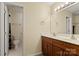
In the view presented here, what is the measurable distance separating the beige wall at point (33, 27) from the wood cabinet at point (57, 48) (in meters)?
0.20

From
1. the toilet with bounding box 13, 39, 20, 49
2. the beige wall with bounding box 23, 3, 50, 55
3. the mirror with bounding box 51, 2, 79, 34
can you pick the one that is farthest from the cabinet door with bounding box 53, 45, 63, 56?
the toilet with bounding box 13, 39, 20, 49

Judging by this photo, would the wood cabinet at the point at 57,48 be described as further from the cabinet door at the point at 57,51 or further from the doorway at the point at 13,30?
the doorway at the point at 13,30

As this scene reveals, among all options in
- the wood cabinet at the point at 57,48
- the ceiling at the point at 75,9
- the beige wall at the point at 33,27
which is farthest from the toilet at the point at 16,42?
the ceiling at the point at 75,9

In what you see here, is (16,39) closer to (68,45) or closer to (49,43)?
(49,43)

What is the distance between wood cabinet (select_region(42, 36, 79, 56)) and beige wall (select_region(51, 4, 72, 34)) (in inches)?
13.9

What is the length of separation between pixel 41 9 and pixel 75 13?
1.04 meters

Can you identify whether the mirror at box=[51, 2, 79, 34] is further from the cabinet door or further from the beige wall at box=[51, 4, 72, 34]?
the cabinet door

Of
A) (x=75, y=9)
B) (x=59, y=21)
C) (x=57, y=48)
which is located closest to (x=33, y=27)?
(x=59, y=21)

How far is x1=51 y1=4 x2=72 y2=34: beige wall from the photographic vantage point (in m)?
2.51

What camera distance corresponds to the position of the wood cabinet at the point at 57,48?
1.82m

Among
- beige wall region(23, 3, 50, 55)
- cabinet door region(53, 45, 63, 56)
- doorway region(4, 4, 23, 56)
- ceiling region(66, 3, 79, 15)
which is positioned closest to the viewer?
ceiling region(66, 3, 79, 15)

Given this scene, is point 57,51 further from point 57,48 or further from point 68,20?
point 68,20

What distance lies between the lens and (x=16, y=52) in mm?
2750

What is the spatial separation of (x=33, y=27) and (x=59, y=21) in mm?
748
